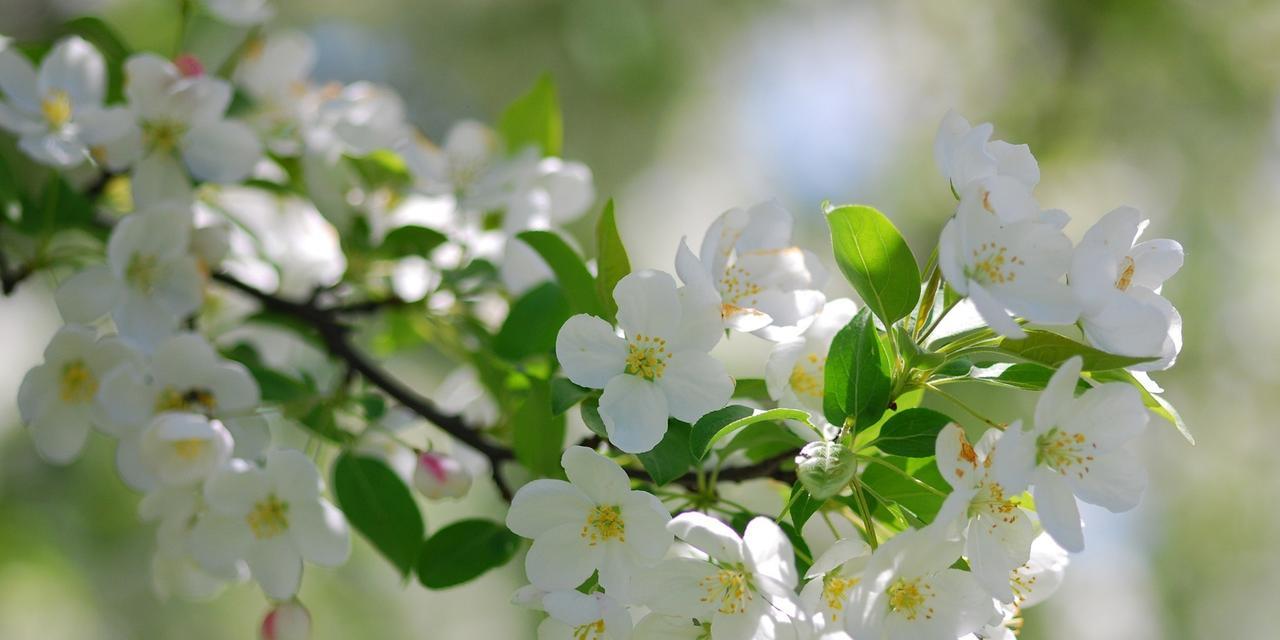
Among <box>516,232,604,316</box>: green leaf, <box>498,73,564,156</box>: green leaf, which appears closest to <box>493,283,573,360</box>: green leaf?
<box>516,232,604,316</box>: green leaf

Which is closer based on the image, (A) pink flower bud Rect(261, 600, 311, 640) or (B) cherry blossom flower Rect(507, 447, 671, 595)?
(B) cherry blossom flower Rect(507, 447, 671, 595)

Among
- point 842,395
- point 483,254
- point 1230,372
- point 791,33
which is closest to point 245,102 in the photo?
point 483,254

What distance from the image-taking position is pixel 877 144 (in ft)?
15.9

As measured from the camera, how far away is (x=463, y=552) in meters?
0.97

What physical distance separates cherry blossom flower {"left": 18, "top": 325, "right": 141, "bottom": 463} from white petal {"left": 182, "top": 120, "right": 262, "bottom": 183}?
0.76 feet

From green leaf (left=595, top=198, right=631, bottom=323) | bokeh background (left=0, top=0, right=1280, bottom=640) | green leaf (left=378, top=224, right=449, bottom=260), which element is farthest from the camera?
bokeh background (left=0, top=0, right=1280, bottom=640)

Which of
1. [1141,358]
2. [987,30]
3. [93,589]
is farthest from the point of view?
[987,30]

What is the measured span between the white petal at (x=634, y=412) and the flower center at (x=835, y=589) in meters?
0.16

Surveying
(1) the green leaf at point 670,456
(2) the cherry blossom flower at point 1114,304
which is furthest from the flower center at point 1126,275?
(1) the green leaf at point 670,456

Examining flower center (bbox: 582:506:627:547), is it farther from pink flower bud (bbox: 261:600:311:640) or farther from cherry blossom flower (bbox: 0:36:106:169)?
cherry blossom flower (bbox: 0:36:106:169)

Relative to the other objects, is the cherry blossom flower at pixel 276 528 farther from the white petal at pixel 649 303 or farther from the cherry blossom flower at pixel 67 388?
the white petal at pixel 649 303

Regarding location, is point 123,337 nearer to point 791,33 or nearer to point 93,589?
point 93,589

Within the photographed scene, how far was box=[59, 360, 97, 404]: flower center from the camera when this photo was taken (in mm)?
954

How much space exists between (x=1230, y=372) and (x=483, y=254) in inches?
170
